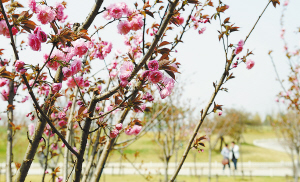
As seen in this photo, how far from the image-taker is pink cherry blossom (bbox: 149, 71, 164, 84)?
1291 millimetres

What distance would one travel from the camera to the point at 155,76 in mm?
1305

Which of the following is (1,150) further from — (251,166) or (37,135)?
(37,135)

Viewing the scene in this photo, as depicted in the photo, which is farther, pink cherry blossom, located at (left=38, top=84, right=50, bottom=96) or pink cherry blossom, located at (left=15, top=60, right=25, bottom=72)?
pink cherry blossom, located at (left=38, top=84, right=50, bottom=96)

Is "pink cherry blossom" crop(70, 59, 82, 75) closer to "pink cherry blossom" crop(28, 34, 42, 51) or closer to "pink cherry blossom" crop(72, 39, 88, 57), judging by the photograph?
"pink cherry blossom" crop(72, 39, 88, 57)

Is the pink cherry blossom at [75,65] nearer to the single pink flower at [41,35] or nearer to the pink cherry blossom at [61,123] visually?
the single pink flower at [41,35]

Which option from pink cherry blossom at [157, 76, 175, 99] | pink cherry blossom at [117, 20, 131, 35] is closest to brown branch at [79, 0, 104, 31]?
pink cherry blossom at [117, 20, 131, 35]

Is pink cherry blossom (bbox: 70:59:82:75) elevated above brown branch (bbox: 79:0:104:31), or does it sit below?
below

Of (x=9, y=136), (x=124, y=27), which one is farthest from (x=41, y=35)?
(x=9, y=136)

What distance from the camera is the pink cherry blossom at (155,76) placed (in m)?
1.29

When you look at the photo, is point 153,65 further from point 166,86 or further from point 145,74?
point 166,86

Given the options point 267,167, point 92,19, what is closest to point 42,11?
point 92,19

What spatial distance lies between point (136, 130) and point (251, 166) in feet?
70.3

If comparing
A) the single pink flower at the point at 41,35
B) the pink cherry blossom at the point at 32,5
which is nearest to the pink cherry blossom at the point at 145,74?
the single pink flower at the point at 41,35

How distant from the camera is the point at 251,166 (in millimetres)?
21156
